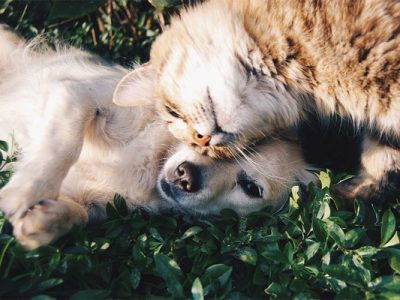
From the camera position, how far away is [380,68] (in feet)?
7.19

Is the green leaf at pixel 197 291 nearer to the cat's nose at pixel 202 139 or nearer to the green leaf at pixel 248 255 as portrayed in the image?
the green leaf at pixel 248 255

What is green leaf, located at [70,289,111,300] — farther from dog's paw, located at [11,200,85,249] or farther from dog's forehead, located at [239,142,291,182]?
dog's forehead, located at [239,142,291,182]

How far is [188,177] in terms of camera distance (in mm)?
2699

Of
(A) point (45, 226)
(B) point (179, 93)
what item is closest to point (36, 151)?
(A) point (45, 226)

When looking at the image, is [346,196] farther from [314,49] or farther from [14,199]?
[14,199]

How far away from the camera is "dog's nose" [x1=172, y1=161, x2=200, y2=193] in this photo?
2697 mm

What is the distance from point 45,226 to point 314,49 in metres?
1.30

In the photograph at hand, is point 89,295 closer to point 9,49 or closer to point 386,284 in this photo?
point 386,284

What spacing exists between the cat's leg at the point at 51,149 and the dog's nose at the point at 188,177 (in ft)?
1.62

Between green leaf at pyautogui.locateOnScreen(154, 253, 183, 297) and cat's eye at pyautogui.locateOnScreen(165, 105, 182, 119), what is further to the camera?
cat's eye at pyautogui.locateOnScreen(165, 105, 182, 119)

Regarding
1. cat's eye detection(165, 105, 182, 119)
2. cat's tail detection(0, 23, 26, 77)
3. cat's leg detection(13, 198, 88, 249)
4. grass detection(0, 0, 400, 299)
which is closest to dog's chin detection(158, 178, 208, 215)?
grass detection(0, 0, 400, 299)

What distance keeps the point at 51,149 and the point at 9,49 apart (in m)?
1.41

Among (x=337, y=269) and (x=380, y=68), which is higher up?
(x=380, y=68)

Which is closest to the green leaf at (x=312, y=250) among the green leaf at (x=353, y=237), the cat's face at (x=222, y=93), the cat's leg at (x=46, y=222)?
the green leaf at (x=353, y=237)
